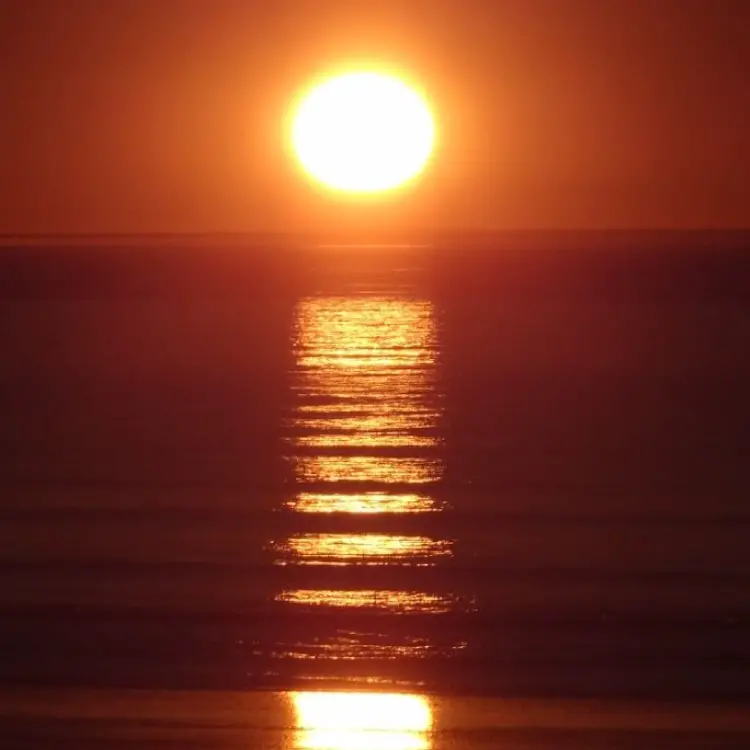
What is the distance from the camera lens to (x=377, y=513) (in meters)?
2.25

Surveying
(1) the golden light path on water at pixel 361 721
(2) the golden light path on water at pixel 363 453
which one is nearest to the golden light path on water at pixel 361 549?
(2) the golden light path on water at pixel 363 453

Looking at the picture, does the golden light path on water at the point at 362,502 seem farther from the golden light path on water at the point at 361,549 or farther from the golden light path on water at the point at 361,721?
the golden light path on water at the point at 361,721

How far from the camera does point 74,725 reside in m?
1.72

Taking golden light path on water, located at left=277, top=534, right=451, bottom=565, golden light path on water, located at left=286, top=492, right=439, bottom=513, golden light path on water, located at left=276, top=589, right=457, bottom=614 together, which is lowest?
golden light path on water, located at left=276, top=589, right=457, bottom=614

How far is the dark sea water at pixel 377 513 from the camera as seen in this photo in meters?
1.77

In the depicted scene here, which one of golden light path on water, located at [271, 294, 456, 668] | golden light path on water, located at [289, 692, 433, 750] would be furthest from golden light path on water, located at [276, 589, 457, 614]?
golden light path on water, located at [289, 692, 433, 750]

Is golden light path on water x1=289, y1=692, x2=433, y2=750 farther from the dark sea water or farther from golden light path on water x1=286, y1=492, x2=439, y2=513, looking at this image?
golden light path on water x1=286, y1=492, x2=439, y2=513

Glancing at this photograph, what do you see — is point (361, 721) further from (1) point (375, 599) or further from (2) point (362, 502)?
(2) point (362, 502)

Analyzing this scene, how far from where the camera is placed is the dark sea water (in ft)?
5.82

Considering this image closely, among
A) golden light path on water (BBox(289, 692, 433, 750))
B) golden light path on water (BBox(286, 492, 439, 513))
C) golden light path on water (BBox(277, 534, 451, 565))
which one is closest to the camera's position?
golden light path on water (BBox(289, 692, 433, 750))

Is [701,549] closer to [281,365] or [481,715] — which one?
[481,715]

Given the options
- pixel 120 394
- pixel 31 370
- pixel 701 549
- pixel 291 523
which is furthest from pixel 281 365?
pixel 701 549

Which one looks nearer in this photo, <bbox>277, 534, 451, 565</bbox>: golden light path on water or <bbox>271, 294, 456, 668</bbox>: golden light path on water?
<bbox>271, 294, 456, 668</bbox>: golden light path on water

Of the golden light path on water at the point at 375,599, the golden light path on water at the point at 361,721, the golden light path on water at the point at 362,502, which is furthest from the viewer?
the golden light path on water at the point at 362,502
